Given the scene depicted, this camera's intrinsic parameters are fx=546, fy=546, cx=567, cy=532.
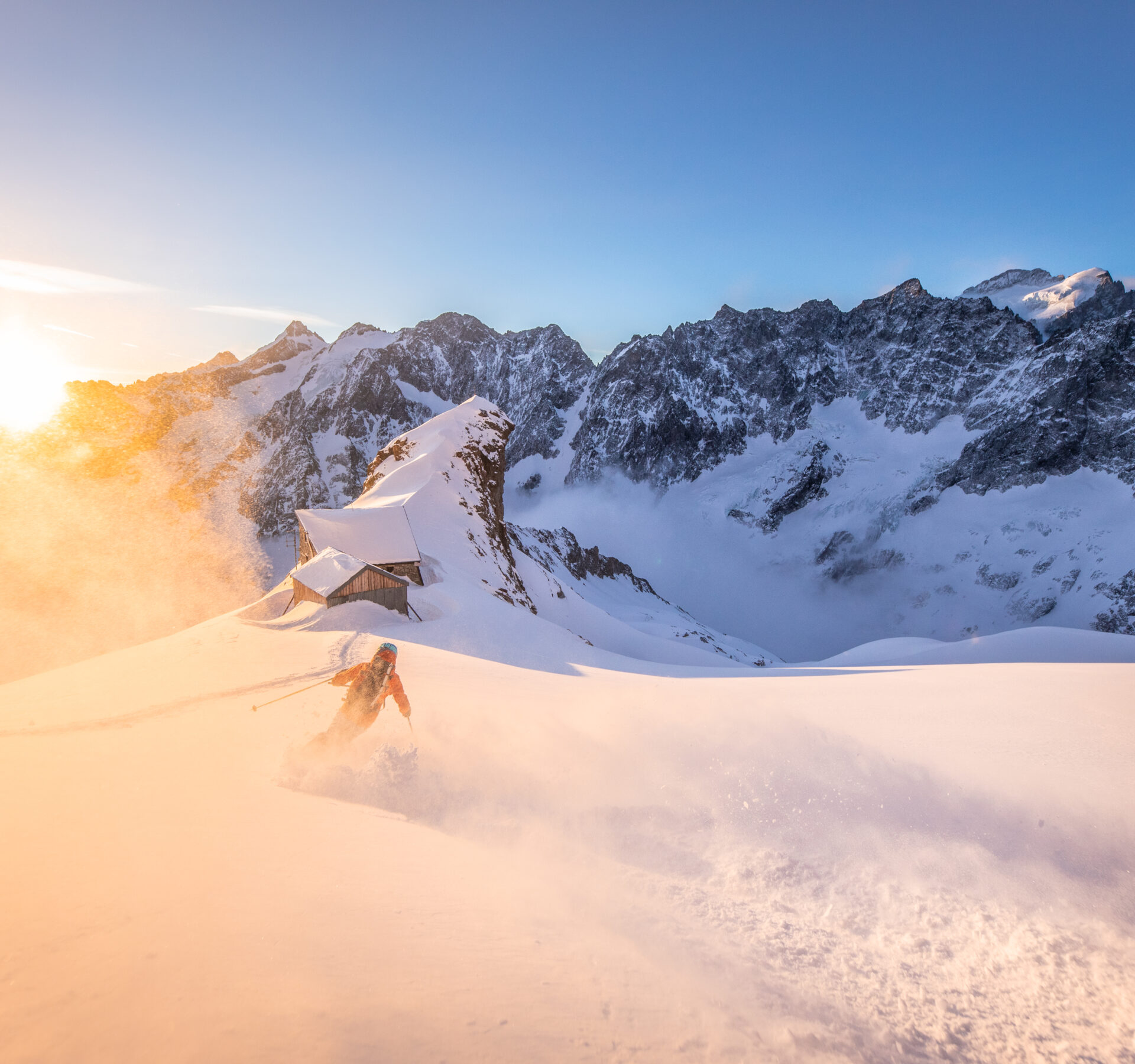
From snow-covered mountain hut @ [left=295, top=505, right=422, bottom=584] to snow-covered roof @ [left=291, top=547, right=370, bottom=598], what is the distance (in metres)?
3.71

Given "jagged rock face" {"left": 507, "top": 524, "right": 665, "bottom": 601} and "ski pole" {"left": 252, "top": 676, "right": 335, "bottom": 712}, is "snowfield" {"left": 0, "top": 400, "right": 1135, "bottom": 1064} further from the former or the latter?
"jagged rock face" {"left": 507, "top": 524, "right": 665, "bottom": 601}

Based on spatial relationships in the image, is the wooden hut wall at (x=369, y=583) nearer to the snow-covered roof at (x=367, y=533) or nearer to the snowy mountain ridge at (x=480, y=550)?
the snowy mountain ridge at (x=480, y=550)

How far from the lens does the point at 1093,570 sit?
6831cm

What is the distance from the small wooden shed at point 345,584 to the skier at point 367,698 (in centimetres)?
1463

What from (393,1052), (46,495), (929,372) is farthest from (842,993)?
(929,372)

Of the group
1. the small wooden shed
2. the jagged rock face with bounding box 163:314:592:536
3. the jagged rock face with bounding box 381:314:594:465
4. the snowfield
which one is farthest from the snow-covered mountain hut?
the jagged rock face with bounding box 381:314:594:465

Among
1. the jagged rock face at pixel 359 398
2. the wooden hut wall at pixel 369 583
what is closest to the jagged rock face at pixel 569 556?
the wooden hut wall at pixel 369 583

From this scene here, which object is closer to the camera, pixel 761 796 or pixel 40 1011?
pixel 40 1011

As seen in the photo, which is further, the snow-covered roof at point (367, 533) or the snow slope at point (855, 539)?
the snow slope at point (855, 539)

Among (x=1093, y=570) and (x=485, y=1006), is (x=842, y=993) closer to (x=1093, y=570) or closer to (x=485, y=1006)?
(x=485, y=1006)

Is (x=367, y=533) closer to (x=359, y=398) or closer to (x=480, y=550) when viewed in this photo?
(x=480, y=550)

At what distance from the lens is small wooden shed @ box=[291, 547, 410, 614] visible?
72.0 feet

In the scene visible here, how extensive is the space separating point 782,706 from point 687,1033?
20.6 feet

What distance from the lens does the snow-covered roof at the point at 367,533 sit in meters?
29.1
